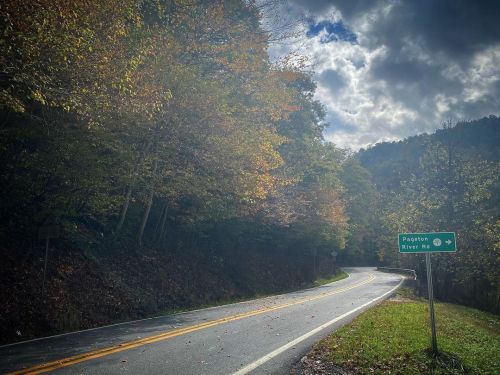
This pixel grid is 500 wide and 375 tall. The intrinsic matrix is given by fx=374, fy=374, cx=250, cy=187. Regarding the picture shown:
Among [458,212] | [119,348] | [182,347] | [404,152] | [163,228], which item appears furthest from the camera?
[404,152]

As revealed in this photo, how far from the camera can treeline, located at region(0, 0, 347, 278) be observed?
8.25 meters

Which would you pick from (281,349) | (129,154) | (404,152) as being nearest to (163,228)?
(129,154)

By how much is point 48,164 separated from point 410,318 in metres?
12.3

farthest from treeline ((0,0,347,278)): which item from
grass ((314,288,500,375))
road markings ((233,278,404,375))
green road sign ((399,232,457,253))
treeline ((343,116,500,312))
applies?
treeline ((343,116,500,312))

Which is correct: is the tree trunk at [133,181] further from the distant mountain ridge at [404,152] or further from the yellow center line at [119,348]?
the distant mountain ridge at [404,152]

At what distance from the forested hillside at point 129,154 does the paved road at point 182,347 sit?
1.92m

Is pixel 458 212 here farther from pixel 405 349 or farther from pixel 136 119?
pixel 136 119

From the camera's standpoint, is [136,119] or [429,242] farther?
[136,119]

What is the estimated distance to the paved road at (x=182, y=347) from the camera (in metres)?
6.36

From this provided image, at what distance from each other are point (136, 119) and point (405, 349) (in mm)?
10934

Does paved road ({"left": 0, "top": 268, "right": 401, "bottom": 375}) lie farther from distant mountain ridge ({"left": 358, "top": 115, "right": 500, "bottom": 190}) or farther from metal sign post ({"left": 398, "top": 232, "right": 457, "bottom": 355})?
distant mountain ridge ({"left": 358, "top": 115, "right": 500, "bottom": 190})

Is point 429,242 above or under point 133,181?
under

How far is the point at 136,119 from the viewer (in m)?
13.5

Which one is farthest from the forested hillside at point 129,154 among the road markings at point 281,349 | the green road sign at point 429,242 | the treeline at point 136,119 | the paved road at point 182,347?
the green road sign at point 429,242
